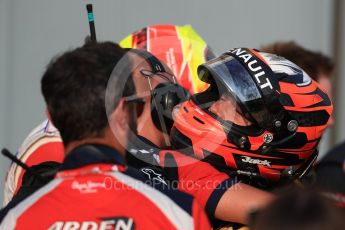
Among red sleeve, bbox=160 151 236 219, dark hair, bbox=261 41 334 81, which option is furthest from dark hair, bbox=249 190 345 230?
dark hair, bbox=261 41 334 81

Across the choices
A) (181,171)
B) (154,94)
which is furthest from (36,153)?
(181,171)

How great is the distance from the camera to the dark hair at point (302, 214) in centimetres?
152

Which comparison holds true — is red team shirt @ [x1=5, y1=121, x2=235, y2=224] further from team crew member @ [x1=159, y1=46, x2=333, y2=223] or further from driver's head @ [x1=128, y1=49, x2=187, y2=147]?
driver's head @ [x1=128, y1=49, x2=187, y2=147]

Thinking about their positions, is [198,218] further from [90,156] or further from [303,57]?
[303,57]

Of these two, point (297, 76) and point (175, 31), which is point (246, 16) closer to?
point (175, 31)

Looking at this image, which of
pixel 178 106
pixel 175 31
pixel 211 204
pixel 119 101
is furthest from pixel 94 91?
pixel 175 31

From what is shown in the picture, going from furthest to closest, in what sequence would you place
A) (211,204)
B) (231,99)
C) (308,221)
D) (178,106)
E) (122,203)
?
(178,106) → (231,99) → (211,204) → (122,203) → (308,221)

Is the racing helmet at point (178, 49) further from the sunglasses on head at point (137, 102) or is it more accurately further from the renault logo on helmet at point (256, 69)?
the sunglasses on head at point (137, 102)

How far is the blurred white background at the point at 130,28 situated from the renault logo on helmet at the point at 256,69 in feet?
8.87

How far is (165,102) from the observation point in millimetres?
3023

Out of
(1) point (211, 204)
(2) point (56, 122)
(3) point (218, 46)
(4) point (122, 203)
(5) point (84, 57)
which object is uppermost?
(5) point (84, 57)

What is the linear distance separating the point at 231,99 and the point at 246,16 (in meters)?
2.84

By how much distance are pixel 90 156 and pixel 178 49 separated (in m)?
1.60

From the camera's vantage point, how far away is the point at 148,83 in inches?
114
